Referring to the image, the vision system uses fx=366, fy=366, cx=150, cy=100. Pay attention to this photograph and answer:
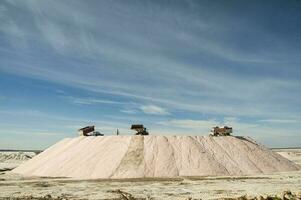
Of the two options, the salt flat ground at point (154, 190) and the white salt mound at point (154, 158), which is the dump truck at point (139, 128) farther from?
the salt flat ground at point (154, 190)

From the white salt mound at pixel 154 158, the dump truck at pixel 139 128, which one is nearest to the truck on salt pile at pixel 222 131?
the white salt mound at pixel 154 158

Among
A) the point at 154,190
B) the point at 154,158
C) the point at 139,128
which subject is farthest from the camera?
the point at 139,128

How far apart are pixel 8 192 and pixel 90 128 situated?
77.9 feet

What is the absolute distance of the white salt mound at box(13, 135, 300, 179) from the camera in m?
39.8

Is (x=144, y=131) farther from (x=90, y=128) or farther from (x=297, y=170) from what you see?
(x=297, y=170)

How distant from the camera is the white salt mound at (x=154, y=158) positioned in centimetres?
3975

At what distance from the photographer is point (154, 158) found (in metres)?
41.4

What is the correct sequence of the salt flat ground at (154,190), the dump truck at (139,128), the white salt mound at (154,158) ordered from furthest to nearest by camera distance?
1. the dump truck at (139,128)
2. the white salt mound at (154,158)
3. the salt flat ground at (154,190)

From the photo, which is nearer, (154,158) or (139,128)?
(154,158)

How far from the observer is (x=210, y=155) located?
1703 inches

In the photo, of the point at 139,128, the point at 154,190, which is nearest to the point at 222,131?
the point at 139,128

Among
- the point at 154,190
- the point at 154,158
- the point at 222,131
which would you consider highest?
the point at 222,131

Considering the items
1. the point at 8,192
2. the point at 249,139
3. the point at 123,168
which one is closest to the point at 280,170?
the point at 249,139

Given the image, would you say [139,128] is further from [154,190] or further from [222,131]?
[154,190]
